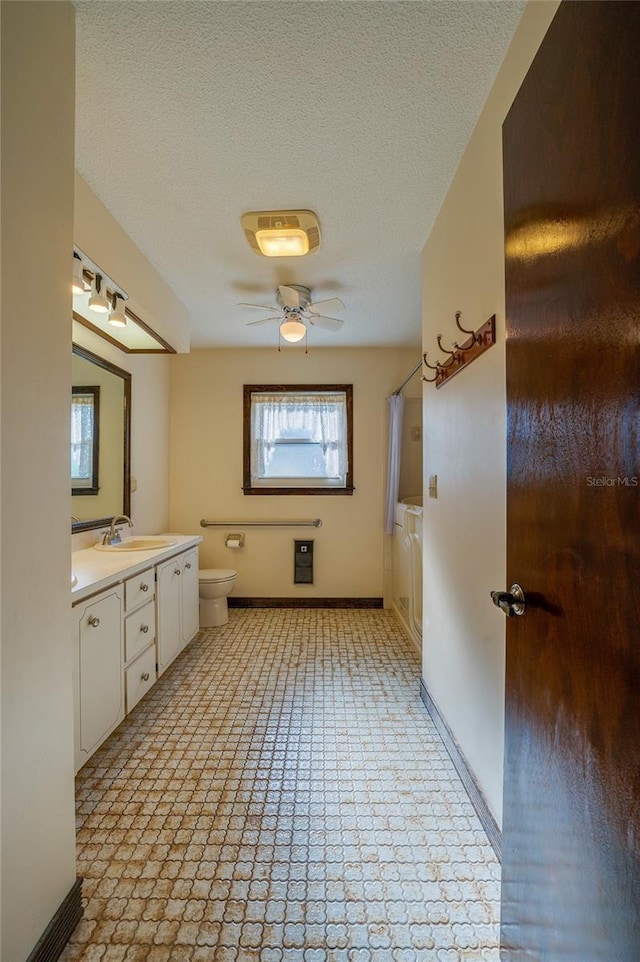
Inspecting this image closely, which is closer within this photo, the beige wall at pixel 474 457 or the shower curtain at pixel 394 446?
the beige wall at pixel 474 457

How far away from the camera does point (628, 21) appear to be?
56 cm

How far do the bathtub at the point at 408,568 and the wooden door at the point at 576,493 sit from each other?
6.08 feet

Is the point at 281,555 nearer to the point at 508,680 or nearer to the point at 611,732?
the point at 508,680

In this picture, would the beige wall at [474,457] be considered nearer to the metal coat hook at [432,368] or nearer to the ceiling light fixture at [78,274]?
the metal coat hook at [432,368]

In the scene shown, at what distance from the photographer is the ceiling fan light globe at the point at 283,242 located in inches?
79.6

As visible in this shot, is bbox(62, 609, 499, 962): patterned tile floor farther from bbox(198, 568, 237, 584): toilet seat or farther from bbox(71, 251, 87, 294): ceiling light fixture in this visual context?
bbox(71, 251, 87, 294): ceiling light fixture

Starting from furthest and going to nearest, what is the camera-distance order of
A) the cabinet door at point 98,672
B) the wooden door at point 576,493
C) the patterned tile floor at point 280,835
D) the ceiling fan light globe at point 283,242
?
the ceiling fan light globe at point 283,242 → the cabinet door at point 98,672 → the patterned tile floor at point 280,835 → the wooden door at point 576,493

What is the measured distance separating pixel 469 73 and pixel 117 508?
2.87 metres

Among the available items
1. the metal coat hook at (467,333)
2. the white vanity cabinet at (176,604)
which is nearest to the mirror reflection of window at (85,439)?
the white vanity cabinet at (176,604)

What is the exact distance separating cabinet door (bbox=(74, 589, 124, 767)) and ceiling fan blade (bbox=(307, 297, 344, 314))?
204 centimetres

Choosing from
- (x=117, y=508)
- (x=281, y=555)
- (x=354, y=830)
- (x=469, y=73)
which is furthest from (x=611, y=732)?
(x=281, y=555)

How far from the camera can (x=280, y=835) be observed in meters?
1.37

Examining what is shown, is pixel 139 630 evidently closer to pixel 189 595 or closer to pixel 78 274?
pixel 189 595

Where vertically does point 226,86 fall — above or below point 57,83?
above
